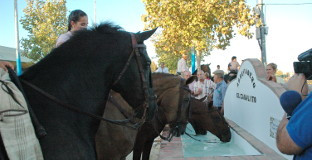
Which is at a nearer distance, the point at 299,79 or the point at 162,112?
the point at 299,79

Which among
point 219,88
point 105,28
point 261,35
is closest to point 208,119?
point 219,88

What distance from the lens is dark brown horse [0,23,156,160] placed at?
1825 millimetres

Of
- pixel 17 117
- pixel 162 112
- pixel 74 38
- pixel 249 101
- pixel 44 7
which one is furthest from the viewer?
pixel 44 7

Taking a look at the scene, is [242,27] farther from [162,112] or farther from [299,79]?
[299,79]

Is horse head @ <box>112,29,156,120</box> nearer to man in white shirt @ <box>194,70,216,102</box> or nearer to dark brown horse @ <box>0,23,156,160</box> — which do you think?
dark brown horse @ <box>0,23,156,160</box>

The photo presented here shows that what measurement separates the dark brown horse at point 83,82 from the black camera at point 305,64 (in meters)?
1.23

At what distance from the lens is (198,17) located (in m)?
12.6

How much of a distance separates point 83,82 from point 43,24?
87.5 feet

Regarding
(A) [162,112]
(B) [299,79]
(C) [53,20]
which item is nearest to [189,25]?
(A) [162,112]

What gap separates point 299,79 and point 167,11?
11367 millimetres

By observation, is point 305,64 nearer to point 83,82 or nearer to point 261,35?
point 83,82

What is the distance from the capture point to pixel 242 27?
13.2 meters

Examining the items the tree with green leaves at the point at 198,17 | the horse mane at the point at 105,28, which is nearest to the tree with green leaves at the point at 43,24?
A: the tree with green leaves at the point at 198,17

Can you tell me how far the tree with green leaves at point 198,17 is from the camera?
41.4 ft
